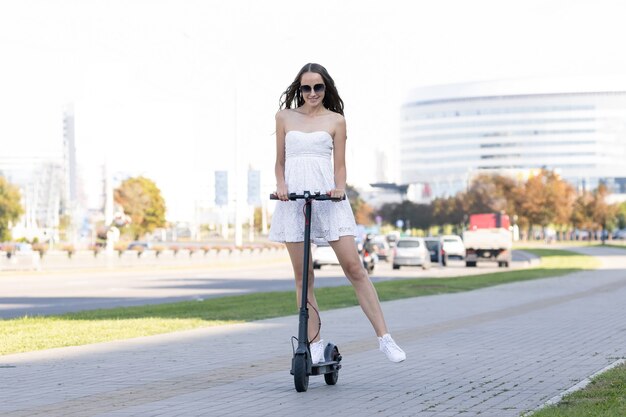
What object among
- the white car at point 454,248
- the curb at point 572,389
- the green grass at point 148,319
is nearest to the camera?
the curb at point 572,389

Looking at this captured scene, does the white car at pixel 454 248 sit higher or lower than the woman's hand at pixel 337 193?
lower

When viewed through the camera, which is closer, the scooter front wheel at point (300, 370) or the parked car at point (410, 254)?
the scooter front wheel at point (300, 370)

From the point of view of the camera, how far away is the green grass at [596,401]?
7504 millimetres

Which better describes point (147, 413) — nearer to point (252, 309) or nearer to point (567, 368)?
point (567, 368)

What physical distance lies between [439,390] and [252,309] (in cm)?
1218

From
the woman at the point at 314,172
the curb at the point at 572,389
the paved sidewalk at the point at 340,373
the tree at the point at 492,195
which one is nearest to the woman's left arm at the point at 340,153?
the woman at the point at 314,172

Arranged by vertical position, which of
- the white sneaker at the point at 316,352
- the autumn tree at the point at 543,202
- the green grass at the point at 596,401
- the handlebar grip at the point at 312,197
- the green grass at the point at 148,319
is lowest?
the green grass at the point at 148,319

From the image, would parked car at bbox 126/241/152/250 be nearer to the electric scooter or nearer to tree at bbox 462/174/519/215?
the electric scooter

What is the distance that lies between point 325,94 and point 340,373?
2.32 metres

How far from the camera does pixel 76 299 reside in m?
27.0

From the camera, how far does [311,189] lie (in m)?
8.92

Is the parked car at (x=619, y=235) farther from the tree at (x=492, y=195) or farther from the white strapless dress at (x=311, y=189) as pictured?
the white strapless dress at (x=311, y=189)

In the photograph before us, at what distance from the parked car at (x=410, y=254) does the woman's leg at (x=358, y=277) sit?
43878 millimetres

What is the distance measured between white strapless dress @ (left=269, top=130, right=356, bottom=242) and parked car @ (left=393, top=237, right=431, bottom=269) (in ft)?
145
